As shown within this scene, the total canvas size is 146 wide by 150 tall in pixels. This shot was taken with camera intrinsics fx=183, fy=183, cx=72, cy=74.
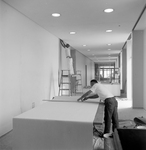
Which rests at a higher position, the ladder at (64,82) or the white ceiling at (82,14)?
the white ceiling at (82,14)

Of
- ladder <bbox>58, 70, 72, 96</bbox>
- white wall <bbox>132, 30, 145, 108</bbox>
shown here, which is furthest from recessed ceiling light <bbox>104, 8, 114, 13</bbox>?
ladder <bbox>58, 70, 72, 96</bbox>

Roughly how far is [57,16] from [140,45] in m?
2.95

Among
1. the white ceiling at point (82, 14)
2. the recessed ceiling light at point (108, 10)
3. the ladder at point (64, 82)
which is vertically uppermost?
the white ceiling at point (82, 14)

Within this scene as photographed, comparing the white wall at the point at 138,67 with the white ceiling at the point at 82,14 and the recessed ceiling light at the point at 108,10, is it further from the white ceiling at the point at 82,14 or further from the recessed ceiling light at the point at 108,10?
the recessed ceiling light at the point at 108,10

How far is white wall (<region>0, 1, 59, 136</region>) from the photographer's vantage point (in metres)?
3.49

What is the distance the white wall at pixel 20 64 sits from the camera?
3494mm

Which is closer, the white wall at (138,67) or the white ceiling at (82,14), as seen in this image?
the white ceiling at (82,14)

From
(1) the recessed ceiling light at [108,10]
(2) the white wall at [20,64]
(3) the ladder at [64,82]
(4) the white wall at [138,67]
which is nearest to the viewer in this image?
(2) the white wall at [20,64]

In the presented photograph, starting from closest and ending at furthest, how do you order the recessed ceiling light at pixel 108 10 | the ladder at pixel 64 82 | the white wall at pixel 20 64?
the white wall at pixel 20 64, the recessed ceiling light at pixel 108 10, the ladder at pixel 64 82

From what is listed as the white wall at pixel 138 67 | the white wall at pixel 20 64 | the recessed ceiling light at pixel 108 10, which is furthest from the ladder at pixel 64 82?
the recessed ceiling light at pixel 108 10

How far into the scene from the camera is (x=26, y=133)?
2197 mm

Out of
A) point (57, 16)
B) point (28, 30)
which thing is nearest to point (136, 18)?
point (57, 16)

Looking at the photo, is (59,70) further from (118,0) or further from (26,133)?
(26,133)

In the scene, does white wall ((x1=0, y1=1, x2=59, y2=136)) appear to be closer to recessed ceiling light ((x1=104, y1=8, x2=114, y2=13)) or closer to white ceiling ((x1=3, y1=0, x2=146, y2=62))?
white ceiling ((x1=3, y1=0, x2=146, y2=62))
